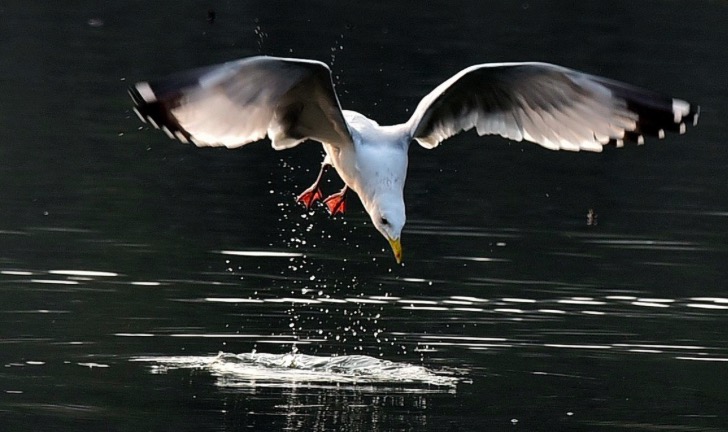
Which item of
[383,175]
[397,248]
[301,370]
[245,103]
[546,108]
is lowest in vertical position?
[301,370]

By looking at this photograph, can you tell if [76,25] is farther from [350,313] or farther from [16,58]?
[350,313]

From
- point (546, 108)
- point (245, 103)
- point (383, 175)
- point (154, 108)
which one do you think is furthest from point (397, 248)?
point (154, 108)

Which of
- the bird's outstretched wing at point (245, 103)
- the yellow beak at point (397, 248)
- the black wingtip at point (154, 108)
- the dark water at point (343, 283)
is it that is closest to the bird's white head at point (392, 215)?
the yellow beak at point (397, 248)

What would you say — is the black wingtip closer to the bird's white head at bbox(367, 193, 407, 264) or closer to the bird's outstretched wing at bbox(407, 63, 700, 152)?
the bird's white head at bbox(367, 193, 407, 264)

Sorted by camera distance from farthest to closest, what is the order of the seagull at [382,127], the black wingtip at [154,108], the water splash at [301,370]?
1. the water splash at [301,370]
2. the seagull at [382,127]
3. the black wingtip at [154,108]

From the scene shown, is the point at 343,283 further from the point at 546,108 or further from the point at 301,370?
the point at 546,108

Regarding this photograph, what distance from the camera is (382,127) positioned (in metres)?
11.0

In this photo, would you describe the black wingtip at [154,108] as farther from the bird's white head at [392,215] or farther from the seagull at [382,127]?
the bird's white head at [392,215]

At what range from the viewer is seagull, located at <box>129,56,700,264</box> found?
32.4 ft

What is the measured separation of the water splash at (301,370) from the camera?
1098cm

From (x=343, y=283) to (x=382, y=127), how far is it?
2.97 meters

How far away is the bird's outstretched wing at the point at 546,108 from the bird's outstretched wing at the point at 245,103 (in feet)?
2.17

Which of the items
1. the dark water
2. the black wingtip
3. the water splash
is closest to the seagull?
the black wingtip

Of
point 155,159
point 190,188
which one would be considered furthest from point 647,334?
point 155,159
